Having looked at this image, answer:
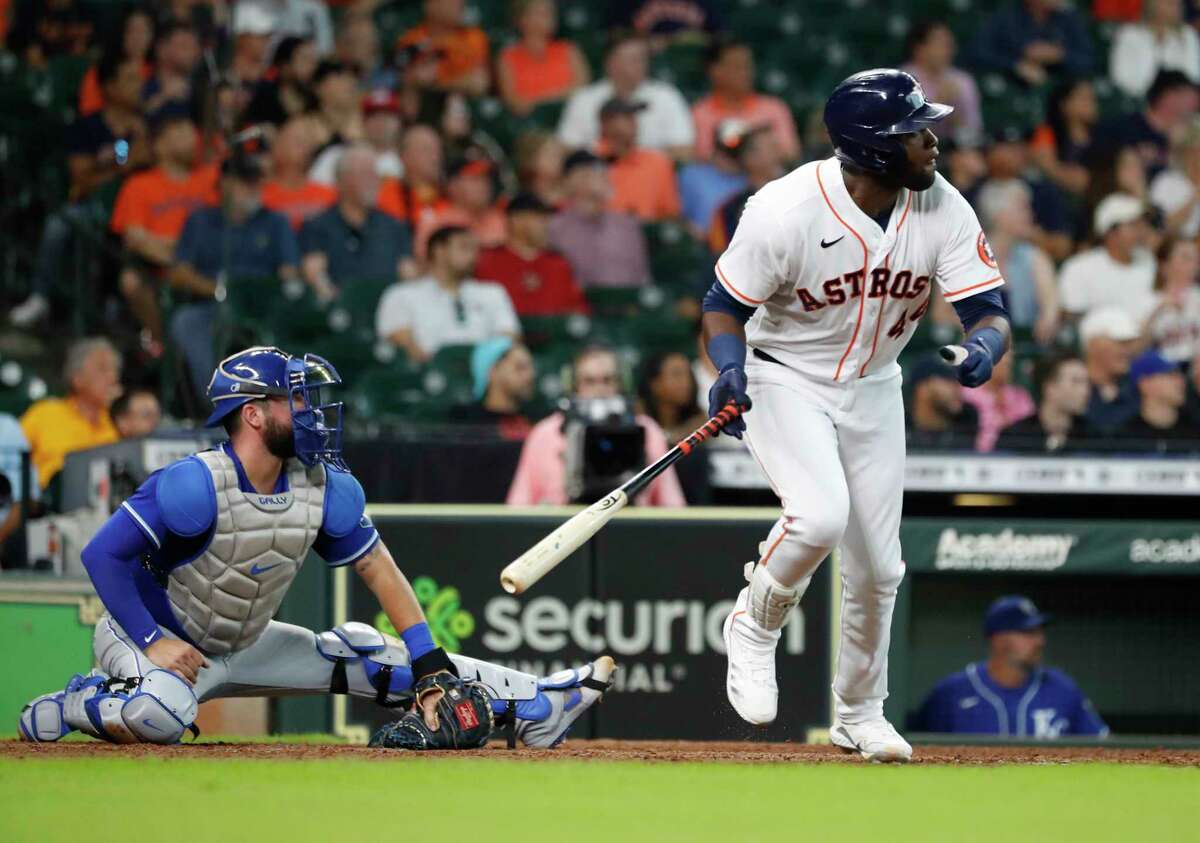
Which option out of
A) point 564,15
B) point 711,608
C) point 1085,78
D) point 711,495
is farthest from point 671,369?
point 1085,78

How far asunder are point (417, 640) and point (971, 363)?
1.78 metres

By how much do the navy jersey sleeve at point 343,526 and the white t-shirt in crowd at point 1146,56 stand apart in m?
8.50

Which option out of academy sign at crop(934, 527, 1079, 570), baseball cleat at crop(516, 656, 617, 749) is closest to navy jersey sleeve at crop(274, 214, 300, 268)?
academy sign at crop(934, 527, 1079, 570)

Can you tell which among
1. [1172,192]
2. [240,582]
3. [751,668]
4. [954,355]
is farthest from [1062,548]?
[1172,192]

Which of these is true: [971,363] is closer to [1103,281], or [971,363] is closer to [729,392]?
[729,392]

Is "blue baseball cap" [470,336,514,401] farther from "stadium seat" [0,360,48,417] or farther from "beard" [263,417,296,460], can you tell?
"beard" [263,417,296,460]

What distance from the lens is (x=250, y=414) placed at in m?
5.66

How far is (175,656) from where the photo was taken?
18.5 ft

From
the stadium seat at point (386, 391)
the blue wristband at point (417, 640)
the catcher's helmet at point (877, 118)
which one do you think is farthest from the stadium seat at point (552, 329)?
the catcher's helmet at point (877, 118)

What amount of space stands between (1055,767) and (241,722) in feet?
11.5

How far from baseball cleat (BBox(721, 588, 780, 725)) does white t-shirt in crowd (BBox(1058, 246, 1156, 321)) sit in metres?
5.85

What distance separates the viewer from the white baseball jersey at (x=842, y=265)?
545 centimetres

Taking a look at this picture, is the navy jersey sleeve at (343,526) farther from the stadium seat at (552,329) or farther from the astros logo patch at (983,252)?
the stadium seat at (552,329)

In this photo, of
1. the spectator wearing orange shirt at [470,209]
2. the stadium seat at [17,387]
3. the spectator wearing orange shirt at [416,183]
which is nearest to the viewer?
the stadium seat at [17,387]
